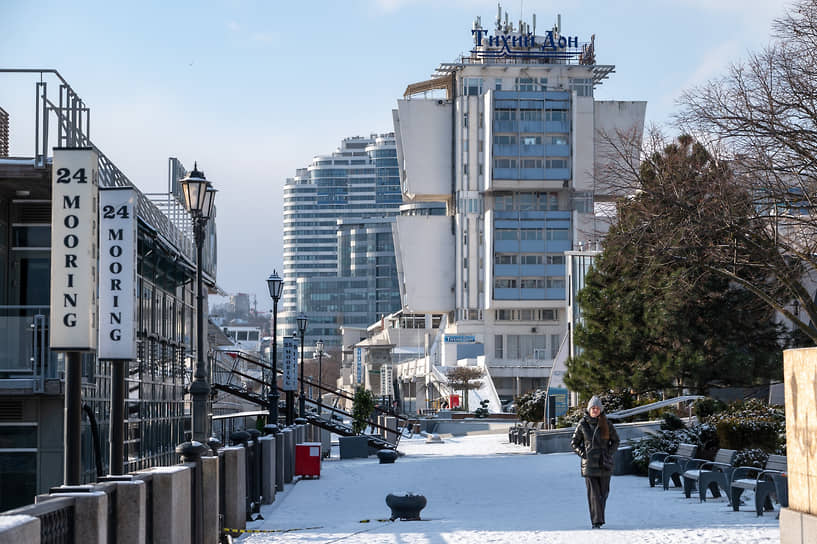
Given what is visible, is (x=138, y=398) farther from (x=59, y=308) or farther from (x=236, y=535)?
(x=59, y=308)

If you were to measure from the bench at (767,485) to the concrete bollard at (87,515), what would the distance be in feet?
33.6

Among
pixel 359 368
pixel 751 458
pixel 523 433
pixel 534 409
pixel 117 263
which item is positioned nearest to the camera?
pixel 117 263

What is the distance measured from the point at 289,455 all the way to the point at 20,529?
69.8ft

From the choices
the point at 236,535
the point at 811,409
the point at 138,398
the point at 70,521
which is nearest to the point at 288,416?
the point at 138,398

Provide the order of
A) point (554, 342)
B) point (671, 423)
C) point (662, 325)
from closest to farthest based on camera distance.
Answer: point (671, 423) → point (662, 325) → point (554, 342)

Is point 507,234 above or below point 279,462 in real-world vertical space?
above

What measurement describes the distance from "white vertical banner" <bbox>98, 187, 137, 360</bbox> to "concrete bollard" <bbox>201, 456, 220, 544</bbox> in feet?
5.61

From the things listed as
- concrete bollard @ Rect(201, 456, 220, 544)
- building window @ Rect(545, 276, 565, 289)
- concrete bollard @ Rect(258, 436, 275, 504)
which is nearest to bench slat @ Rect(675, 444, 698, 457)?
concrete bollard @ Rect(258, 436, 275, 504)

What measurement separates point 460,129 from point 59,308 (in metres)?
106

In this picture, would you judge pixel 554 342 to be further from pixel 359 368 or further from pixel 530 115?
pixel 359 368

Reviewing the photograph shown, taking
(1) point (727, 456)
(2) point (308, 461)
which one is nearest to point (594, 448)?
(1) point (727, 456)

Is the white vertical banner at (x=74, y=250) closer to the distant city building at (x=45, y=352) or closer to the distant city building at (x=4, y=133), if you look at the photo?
the distant city building at (x=45, y=352)

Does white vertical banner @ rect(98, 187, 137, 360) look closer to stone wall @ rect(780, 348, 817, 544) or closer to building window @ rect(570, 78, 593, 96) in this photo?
stone wall @ rect(780, 348, 817, 544)

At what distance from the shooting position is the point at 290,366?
1590 inches
